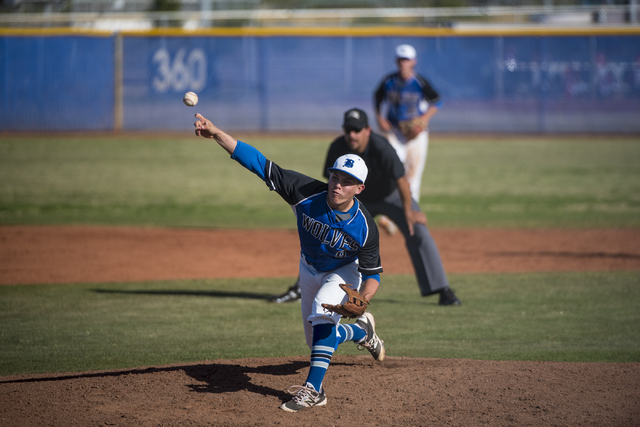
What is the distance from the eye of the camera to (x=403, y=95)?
401 inches

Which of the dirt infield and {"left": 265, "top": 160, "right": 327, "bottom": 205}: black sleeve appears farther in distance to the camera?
{"left": 265, "top": 160, "right": 327, "bottom": 205}: black sleeve

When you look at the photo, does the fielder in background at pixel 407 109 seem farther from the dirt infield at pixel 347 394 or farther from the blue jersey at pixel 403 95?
the dirt infield at pixel 347 394

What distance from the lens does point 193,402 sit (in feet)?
14.2

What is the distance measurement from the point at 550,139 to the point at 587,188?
7.24 meters

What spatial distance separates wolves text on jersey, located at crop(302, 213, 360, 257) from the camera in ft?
14.3

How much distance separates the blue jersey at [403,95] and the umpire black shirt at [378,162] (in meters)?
3.61

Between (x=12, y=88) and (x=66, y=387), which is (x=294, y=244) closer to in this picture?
(x=66, y=387)

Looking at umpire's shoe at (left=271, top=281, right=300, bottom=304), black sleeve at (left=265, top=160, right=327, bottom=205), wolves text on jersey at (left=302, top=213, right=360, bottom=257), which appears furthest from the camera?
umpire's shoe at (left=271, top=281, right=300, bottom=304)

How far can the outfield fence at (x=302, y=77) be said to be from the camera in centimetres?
2073

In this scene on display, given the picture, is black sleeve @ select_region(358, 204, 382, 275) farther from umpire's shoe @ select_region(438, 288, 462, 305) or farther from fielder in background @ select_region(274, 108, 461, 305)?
umpire's shoe @ select_region(438, 288, 462, 305)

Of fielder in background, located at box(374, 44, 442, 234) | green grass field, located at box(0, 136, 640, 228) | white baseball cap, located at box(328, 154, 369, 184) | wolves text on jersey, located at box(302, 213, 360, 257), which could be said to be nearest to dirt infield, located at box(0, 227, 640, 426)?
wolves text on jersey, located at box(302, 213, 360, 257)

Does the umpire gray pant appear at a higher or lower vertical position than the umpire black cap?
lower

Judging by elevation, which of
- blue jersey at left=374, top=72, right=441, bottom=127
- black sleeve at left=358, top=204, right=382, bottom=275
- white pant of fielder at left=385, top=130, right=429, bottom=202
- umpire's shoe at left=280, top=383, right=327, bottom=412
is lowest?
umpire's shoe at left=280, top=383, right=327, bottom=412

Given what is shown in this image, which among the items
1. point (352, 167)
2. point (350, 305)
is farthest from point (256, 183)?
point (350, 305)
